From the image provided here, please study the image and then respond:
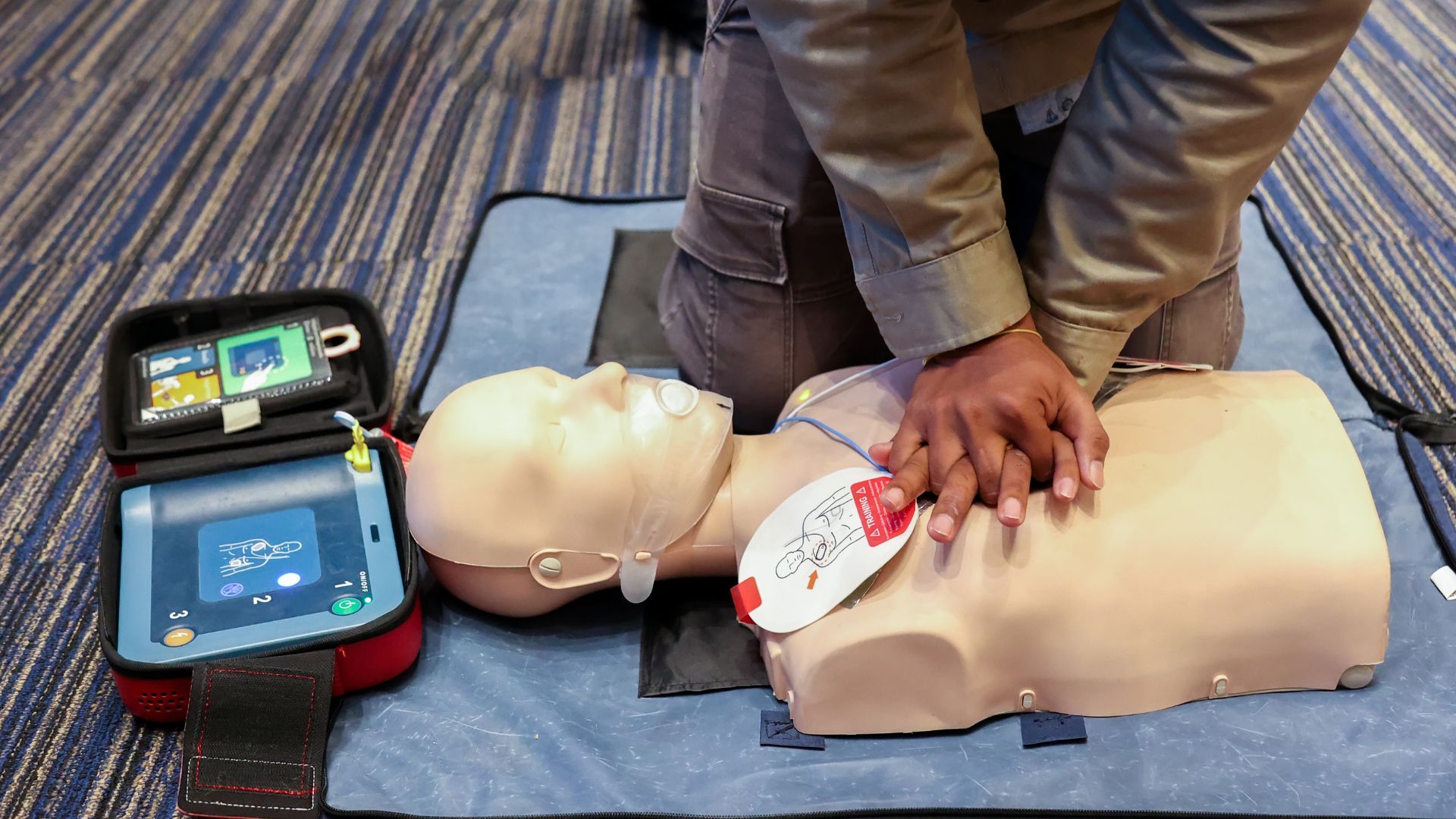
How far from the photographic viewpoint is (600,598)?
3.99ft

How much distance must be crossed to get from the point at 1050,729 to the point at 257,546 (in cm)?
80

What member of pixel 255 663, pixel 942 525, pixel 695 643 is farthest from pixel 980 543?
pixel 255 663

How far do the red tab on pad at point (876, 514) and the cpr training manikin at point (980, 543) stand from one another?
3cm

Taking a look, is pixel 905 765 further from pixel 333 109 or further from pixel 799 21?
pixel 333 109

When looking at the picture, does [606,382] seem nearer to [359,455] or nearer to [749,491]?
[749,491]

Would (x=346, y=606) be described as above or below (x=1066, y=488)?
below

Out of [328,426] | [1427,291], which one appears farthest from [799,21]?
[1427,291]

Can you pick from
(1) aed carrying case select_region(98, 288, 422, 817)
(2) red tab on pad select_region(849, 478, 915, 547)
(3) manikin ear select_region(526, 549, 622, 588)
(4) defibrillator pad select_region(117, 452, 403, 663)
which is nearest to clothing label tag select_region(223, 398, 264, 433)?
(1) aed carrying case select_region(98, 288, 422, 817)

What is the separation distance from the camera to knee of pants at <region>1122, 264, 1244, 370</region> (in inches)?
48.4

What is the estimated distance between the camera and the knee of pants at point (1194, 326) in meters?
1.23

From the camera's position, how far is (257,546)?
3.79 feet

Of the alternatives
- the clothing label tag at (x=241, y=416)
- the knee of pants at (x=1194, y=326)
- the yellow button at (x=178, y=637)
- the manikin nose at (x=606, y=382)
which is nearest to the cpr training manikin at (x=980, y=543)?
the manikin nose at (x=606, y=382)

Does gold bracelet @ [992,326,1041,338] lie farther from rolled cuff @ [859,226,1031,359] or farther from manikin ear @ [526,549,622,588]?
manikin ear @ [526,549,622,588]

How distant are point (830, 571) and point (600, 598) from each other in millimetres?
314
